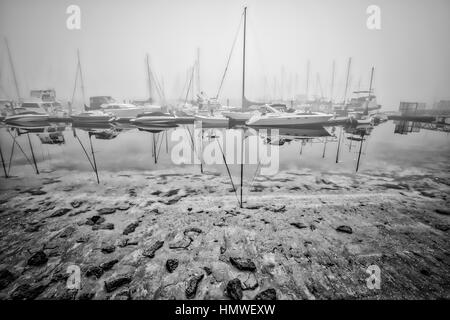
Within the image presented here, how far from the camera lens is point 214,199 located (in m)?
7.78

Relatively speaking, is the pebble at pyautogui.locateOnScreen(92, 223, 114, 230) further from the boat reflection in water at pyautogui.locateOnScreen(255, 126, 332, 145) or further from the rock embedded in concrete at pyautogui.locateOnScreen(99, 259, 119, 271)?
the boat reflection in water at pyautogui.locateOnScreen(255, 126, 332, 145)

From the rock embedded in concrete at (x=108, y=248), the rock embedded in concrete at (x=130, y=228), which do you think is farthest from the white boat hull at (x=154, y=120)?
the rock embedded in concrete at (x=108, y=248)

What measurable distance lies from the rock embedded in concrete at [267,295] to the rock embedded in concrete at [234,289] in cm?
36

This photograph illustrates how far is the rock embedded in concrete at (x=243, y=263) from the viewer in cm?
456

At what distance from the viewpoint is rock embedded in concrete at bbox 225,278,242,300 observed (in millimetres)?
3932

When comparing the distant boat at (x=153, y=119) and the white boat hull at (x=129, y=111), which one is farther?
the white boat hull at (x=129, y=111)

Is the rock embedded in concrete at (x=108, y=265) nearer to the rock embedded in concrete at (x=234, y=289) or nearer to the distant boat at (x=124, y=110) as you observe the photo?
the rock embedded in concrete at (x=234, y=289)

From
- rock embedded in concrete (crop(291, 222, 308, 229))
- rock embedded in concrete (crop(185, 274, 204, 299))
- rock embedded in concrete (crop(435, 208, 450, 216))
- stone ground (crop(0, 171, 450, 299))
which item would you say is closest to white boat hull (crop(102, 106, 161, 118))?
stone ground (crop(0, 171, 450, 299))

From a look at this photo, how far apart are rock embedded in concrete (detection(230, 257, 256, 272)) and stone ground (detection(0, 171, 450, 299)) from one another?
0.02 meters

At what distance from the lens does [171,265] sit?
4.62 metres

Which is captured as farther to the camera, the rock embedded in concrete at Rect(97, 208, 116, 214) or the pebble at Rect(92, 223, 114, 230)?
the rock embedded in concrete at Rect(97, 208, 116, 214)

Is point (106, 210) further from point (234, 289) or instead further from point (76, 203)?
point (234, 289)
